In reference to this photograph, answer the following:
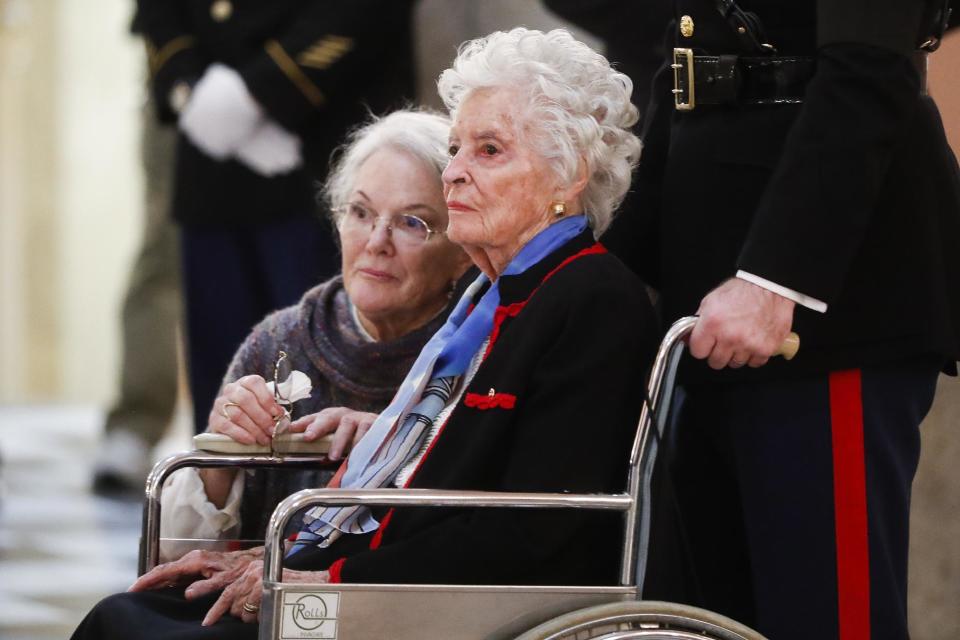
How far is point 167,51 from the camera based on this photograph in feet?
15.2

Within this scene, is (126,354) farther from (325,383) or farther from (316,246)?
(325,383)

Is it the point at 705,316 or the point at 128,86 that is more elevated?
the point at 128,86

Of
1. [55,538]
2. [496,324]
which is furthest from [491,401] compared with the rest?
[55,538]

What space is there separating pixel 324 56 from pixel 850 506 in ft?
8.19

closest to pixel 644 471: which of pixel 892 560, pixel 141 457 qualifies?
pixel 892 560

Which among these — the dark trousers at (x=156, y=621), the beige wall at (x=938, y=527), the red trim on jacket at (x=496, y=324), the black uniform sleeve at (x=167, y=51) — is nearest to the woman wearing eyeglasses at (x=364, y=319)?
the dark trousers at (x=156, y=621)

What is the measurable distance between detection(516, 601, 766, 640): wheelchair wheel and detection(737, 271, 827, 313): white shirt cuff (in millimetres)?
398

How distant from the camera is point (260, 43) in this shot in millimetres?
4473

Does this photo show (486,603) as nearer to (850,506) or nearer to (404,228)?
(850,506)

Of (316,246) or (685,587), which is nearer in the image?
(685,587)

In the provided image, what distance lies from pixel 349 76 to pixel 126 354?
224 centimetres

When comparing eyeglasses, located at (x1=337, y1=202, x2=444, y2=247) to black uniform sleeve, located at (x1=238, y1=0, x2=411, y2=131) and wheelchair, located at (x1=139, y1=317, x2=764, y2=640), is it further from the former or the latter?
black uniform sleeve, located at (x1=238, y1=0, x2=411, y2=131)

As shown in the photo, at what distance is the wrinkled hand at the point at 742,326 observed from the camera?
2.05 m

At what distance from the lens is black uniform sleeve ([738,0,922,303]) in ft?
6.77
